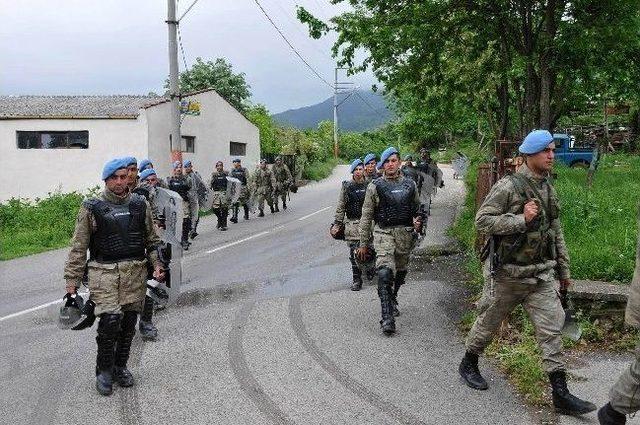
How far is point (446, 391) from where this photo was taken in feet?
16.5

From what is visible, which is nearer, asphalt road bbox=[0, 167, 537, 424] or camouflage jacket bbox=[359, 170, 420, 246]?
asphalt road bbox=[0, 167, 537, 424]

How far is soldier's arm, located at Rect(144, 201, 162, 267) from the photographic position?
5516mm

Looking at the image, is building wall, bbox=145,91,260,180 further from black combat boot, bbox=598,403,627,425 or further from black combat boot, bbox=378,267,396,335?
black combat boot, bbox=598,403,627,425

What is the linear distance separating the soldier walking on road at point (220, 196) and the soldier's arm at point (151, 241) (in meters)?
10.7

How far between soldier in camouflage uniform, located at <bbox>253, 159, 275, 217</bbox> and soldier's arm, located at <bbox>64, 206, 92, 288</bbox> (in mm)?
14149

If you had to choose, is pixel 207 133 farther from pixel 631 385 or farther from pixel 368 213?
pixel 631 385

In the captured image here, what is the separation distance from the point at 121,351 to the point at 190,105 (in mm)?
15296

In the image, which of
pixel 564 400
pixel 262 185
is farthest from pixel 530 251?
pixel 262 185

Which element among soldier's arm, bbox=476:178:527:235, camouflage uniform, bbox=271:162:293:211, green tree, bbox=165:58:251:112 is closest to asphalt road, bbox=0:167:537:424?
soldier's arm, bbox=476:178:527:235

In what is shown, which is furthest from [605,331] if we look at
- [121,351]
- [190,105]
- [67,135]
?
[67,135]

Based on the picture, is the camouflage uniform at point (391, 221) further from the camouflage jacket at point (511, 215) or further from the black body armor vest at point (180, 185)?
the black body armor vest at point (180, 185)

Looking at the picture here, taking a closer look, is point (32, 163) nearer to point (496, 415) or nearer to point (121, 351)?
point (121, 351)

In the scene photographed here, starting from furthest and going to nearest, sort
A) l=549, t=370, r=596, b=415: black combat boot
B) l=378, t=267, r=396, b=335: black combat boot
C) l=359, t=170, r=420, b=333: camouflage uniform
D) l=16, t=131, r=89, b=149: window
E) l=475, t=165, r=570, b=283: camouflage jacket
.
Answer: l=16, t=131, r=89, b=149: window
l=359, t=170, r=420, b=333: camouflage uniform
l=378, t=267, r=396, b=335: black combat boot
l=475, t=165, r=570, b=283: camouflage jacket
l=549, t=370, r=596, b=415: black combat boot

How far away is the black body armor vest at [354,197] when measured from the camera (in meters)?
9.28
